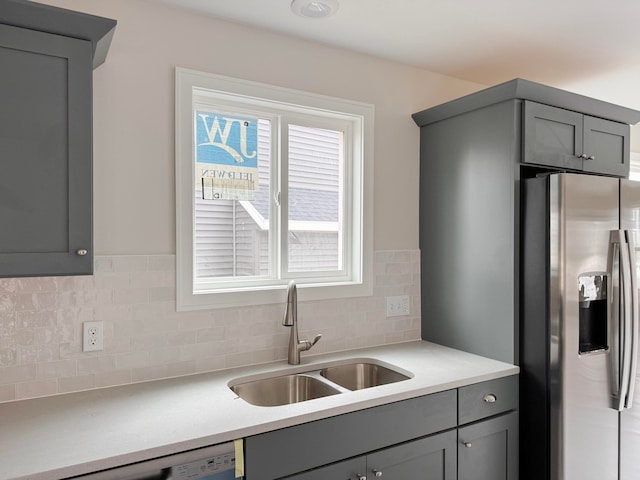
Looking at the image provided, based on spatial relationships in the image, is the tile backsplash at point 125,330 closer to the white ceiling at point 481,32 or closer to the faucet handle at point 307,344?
the faucet handle at point 307,344

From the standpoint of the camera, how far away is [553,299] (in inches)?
85.2

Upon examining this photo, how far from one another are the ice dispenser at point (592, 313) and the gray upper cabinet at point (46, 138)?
2.11 meters

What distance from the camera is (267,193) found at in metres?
2.46

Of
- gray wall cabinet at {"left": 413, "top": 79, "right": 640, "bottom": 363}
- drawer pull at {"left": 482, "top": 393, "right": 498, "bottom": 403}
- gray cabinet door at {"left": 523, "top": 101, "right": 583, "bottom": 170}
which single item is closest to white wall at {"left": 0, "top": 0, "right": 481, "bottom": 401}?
gray wall cabinet at {"left": 413, "top": 79, "right": 640, "bottom": 363}

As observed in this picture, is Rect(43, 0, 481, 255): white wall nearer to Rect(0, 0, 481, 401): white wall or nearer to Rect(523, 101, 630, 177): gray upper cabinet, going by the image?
Rect(0, 0, 481, 401): white wall

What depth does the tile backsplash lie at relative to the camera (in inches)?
70.6

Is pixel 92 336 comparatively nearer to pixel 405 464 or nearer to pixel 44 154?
pixel 44 154

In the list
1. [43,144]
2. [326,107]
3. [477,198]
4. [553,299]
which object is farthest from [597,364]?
[43,144]

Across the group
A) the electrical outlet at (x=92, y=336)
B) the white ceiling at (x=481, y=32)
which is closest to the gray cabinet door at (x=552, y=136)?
the white ceiling at (x=481, y=32)

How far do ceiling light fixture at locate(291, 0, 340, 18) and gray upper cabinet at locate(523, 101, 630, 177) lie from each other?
1.01 meters

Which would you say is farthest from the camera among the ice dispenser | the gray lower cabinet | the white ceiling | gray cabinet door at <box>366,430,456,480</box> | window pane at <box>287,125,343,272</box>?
window pane at <box>287,125,343,272</box>

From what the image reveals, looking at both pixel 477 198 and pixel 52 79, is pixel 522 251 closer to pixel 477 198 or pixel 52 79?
pixel 477 198

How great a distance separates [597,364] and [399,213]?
123 cm

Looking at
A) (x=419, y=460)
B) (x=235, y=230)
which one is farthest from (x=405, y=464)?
(x=235, y=230)
